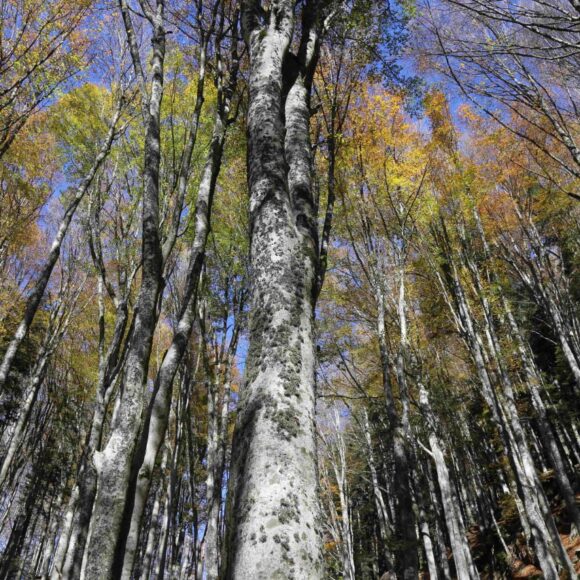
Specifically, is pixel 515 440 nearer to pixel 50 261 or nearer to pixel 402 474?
pixel 402 474

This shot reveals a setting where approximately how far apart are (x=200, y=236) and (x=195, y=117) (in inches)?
49.2

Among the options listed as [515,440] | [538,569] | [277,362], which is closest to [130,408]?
[277,362]

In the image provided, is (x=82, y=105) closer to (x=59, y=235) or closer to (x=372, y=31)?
(x=59, y=235)

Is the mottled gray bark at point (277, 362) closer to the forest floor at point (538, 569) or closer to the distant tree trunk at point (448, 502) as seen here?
the distant tree trunk at point (448, 502)

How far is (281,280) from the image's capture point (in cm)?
158

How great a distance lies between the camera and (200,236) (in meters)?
3.29

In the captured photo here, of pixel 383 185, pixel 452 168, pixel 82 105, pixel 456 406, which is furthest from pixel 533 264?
pixel 82 105

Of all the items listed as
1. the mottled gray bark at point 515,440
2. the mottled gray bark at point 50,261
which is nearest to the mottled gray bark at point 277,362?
the mottled gray bark at point 50,261

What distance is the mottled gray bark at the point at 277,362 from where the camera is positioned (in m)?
1.06

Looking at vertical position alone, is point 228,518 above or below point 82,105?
below

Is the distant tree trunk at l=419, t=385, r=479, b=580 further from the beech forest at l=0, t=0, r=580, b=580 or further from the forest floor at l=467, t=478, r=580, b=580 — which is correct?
the forest floor at l=467, t=478, r=580, b=580

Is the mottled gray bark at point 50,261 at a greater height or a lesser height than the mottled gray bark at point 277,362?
greater

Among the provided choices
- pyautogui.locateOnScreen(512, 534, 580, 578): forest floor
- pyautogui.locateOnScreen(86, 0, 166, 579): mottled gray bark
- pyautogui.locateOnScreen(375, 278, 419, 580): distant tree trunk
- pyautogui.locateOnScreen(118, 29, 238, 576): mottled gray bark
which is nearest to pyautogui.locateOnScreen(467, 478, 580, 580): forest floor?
pyautogui.locateOnScreen(512, 534, 580, 578): forest floor

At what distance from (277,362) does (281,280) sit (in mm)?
352
